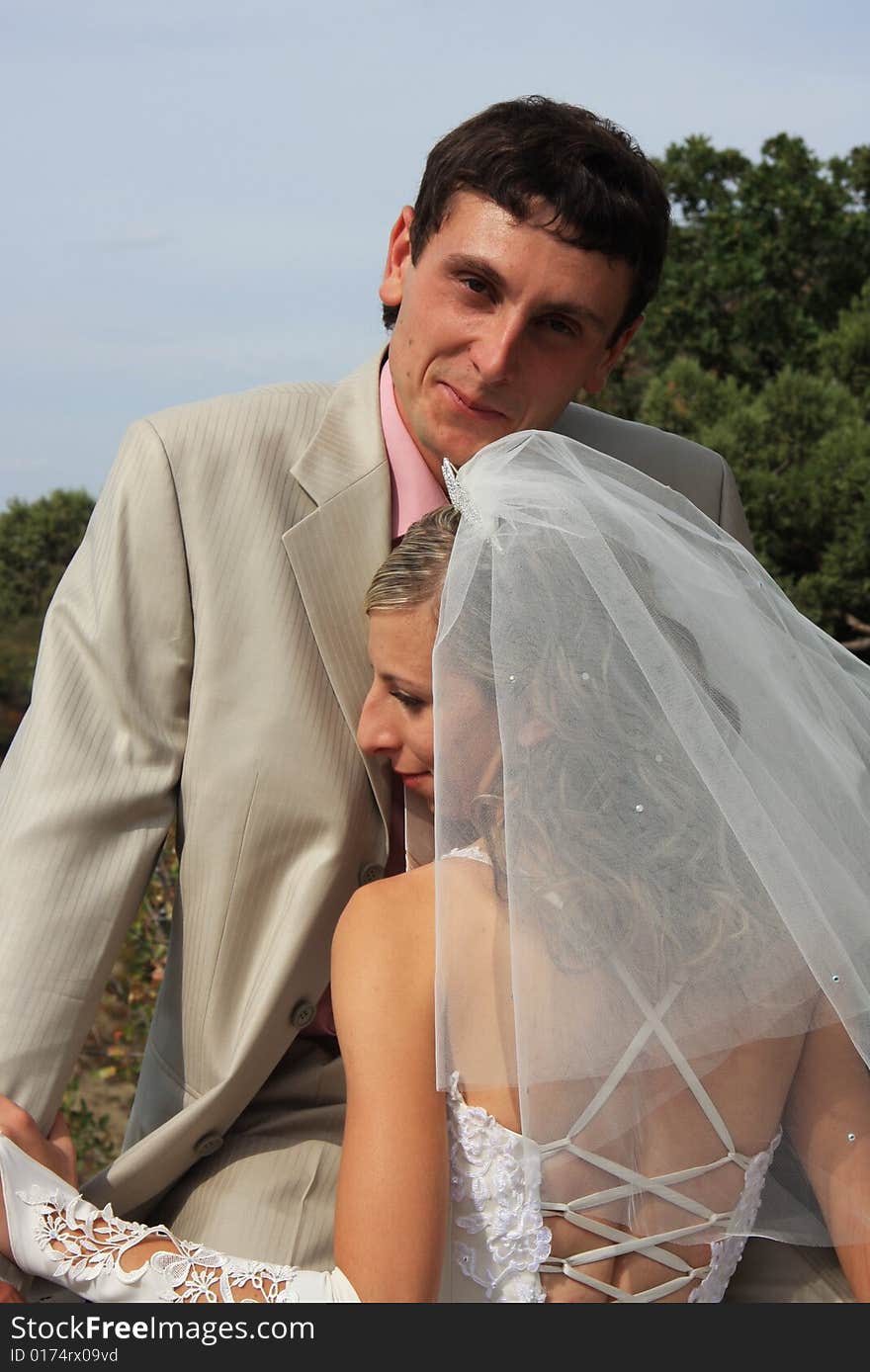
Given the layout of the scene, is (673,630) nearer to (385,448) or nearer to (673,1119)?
(673,1119)

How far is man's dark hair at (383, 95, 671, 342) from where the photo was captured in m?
2.67

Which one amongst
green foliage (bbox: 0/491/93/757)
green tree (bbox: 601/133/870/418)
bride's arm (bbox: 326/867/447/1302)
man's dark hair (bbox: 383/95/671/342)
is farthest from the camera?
green foliage (bbox: 0/491/93/757)

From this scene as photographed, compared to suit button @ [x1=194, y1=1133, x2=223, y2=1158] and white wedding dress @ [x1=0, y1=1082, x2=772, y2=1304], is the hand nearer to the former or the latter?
white wedding dress @ [x1=0, y1=1082, x2=772, y2=1304]

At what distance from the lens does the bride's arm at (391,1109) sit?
1.99 meters

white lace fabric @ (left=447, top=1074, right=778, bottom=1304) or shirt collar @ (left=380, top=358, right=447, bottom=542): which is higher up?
shirt collar @ (left=380, top=358, right=447, bottom=542)

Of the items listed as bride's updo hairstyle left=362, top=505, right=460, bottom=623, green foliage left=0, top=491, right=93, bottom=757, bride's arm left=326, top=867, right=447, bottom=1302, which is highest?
bride's updo hairstyle left=362, top=505, right=460, bottom=623

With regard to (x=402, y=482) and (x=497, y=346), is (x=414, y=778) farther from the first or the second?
(x=497, y=346)

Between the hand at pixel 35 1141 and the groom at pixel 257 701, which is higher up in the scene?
the groom at pixel 257 701

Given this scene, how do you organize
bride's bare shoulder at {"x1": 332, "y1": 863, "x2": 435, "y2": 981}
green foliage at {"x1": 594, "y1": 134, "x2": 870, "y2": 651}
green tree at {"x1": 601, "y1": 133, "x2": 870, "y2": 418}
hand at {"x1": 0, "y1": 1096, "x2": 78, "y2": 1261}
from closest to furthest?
bride's bare shoulder at {"x1": 332, "y1": 863, "x2": 435, "y2": 981} → hand at {"x1": 0, "y1": 1096, "x2": 78, "y2": 1261} → green foliage at {"x1": 594, "y1": 134, "x2": 870, "y2": 651} → green tree at {"x1": 601, "y1": 133, "x2": 870, "y2": 418}

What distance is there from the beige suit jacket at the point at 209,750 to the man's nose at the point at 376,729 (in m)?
0.17

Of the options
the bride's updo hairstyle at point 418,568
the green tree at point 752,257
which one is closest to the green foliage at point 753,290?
the green tree at point 752,257

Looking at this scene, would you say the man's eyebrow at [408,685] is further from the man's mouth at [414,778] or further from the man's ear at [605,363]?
the man's ear at [605,363]

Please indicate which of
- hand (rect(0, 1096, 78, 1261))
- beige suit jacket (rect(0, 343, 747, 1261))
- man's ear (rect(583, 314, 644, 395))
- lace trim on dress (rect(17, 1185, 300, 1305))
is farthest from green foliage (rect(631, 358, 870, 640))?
lace trim on dress (rect(17, 1185, 300, 1305))
